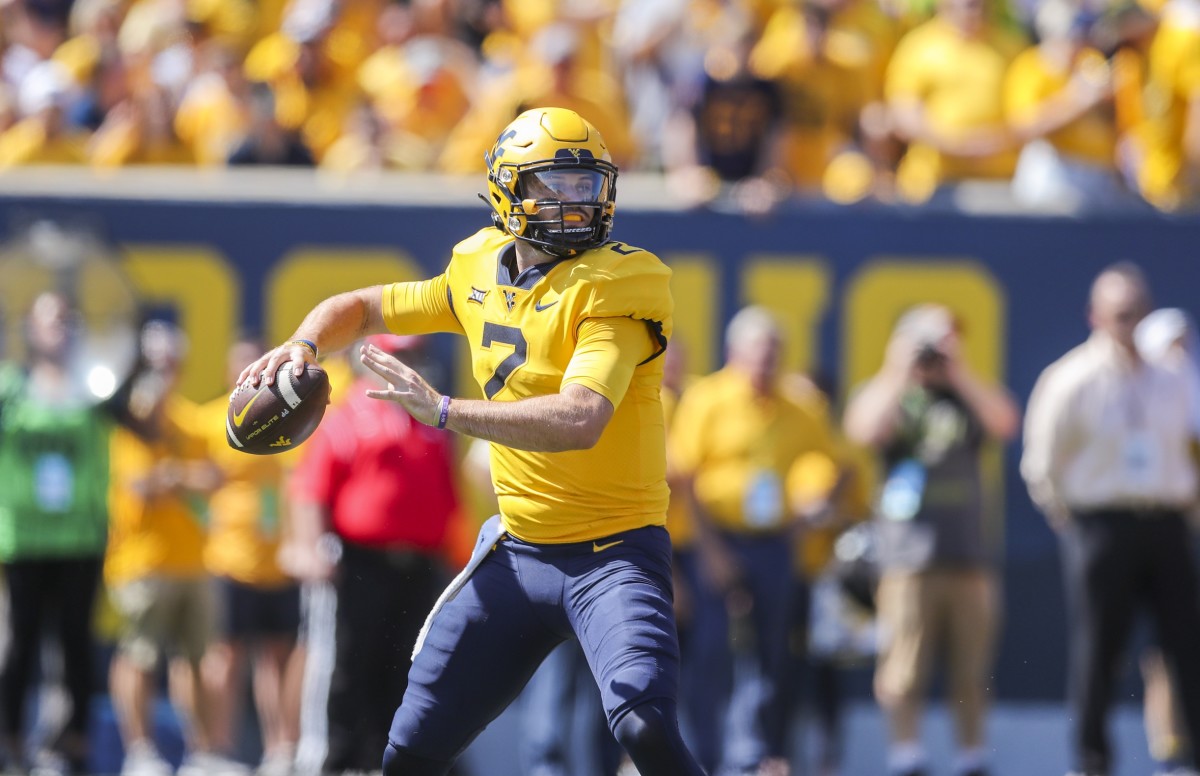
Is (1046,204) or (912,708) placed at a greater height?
(1046,204)

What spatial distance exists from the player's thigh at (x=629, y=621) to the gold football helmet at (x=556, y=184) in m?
0.86

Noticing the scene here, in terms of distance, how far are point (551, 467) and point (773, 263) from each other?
448cm

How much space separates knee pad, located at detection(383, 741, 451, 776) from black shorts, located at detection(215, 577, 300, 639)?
162 inches

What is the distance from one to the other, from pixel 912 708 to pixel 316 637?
111 inches

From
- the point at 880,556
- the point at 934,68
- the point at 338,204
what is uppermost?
the point at 934,68

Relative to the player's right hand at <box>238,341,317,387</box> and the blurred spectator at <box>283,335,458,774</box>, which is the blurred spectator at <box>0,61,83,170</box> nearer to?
the blurred spectator at <box>283,335,458,774</box>

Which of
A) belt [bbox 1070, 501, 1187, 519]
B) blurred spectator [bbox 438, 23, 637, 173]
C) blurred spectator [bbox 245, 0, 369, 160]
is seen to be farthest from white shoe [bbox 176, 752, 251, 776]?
belt [bbox 1070, 501, 1187, 519]

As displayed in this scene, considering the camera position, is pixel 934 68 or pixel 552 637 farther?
pixel 934 68

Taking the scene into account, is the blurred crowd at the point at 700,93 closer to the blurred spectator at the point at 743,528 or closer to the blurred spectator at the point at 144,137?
the blurred spectator at the point at 144,137

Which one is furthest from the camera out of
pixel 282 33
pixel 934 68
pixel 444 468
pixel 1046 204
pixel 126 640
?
pixel 282 33

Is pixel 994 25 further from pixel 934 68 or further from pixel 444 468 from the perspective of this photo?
pixel 444 468

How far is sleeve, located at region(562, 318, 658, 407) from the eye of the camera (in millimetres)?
4719

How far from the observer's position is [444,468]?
8227mm

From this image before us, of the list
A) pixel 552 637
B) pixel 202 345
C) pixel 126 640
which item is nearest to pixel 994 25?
pixel 202 345
